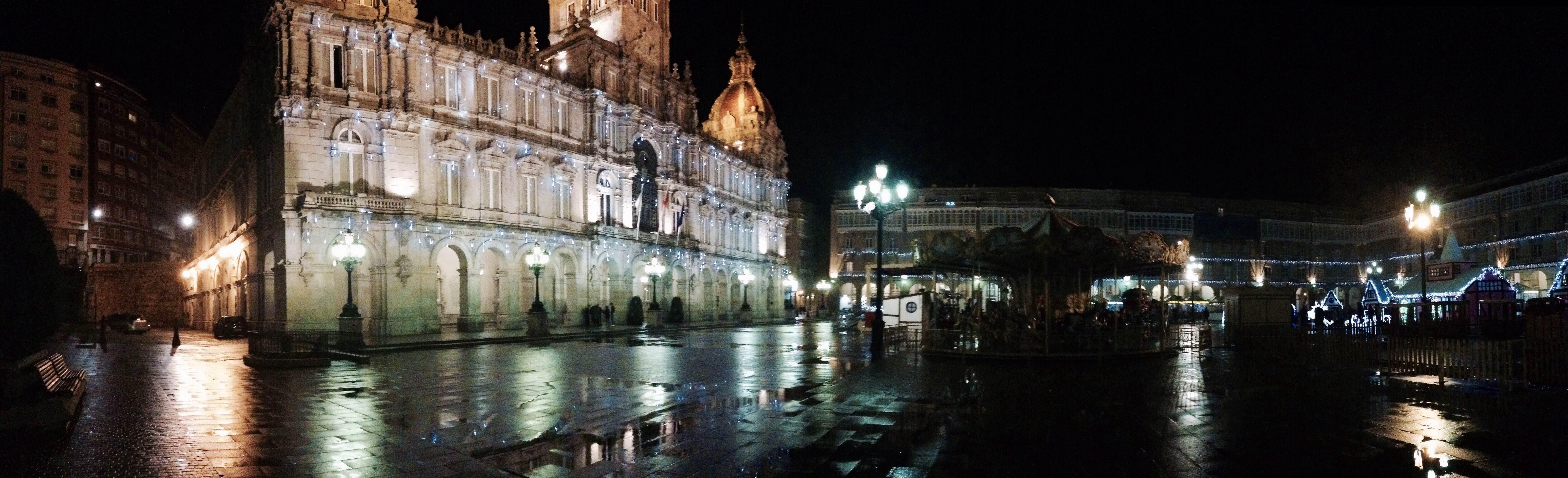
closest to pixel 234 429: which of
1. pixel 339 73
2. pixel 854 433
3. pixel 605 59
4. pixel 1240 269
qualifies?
pixel 854 433

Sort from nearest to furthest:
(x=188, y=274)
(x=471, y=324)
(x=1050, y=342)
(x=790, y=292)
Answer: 1. (x=1050, y=342)
2. (x=471, y=324)
3. (x=188, y=274)
4. (x=790, y=292)

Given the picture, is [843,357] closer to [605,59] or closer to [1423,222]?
[1423,222]

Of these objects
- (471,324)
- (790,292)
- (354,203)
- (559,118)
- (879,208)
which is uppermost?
(559,118)

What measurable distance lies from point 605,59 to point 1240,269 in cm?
6894

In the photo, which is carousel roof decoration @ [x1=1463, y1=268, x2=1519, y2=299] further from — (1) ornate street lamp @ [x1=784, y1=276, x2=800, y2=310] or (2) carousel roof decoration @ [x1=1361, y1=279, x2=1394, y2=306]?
(1) ornate street lamp @ [x1=784, y1=276, x2=800, y2=310]

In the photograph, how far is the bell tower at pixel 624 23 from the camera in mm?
57750

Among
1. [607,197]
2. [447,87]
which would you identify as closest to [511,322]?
[607,197]

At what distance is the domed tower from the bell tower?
1570 cm

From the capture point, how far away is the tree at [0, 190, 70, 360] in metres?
10.0

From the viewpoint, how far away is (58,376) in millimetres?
11828

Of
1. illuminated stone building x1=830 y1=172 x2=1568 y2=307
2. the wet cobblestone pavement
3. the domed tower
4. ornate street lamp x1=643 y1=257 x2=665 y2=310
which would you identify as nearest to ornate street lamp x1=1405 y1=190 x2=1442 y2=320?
the wet cobblestone pavement

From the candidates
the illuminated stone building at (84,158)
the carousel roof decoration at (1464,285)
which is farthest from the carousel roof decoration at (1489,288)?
the illuminated stone building at (84,158)

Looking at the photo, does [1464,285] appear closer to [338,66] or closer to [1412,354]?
[1412,354]

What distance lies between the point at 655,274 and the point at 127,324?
28070mm
